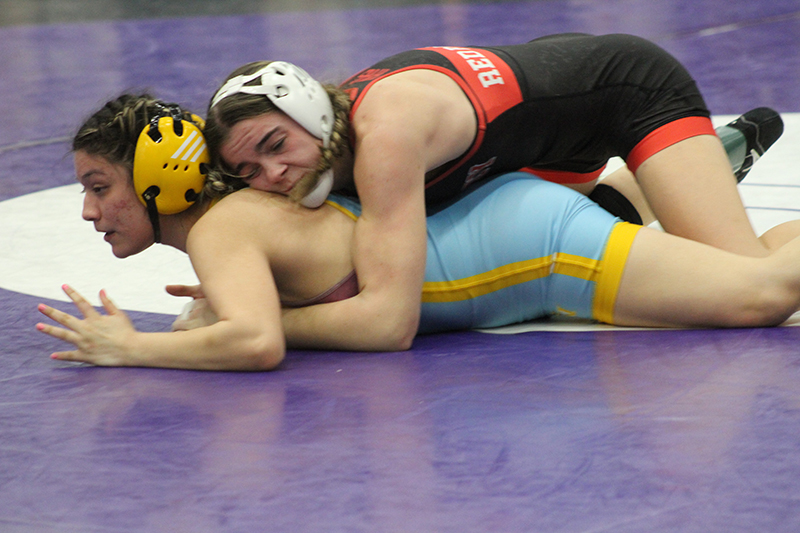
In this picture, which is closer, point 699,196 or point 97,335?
point 97,335

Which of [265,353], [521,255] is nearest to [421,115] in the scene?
[521,255]

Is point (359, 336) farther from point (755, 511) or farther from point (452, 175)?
point (755, 511)

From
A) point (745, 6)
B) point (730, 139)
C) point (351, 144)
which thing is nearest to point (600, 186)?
point (730, 139)

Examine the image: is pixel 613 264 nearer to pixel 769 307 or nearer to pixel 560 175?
pixel 769 307

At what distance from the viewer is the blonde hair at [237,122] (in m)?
2.31

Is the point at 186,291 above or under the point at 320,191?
under

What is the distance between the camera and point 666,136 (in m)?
2.62

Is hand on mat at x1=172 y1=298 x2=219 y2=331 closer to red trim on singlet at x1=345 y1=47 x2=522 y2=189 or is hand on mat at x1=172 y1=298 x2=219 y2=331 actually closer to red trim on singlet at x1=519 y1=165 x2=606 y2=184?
red trim on singlet at x1=345 y1=47 x2=522 y2=189

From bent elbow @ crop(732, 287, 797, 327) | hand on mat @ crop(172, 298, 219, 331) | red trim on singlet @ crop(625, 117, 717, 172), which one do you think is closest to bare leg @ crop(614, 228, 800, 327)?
bent elbow @ crop(732, 287, 797, 327)

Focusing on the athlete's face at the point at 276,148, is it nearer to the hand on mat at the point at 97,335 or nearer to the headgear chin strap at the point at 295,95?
the headgear chin strap at the point at 295,95

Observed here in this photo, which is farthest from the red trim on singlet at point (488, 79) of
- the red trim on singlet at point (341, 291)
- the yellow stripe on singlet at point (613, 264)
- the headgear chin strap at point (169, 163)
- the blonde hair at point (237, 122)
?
the headgear chin strap at point (169, 163)

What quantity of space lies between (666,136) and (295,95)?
3.28 feet

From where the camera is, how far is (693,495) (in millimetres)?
1559

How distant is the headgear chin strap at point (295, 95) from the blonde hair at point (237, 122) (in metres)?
0.02
